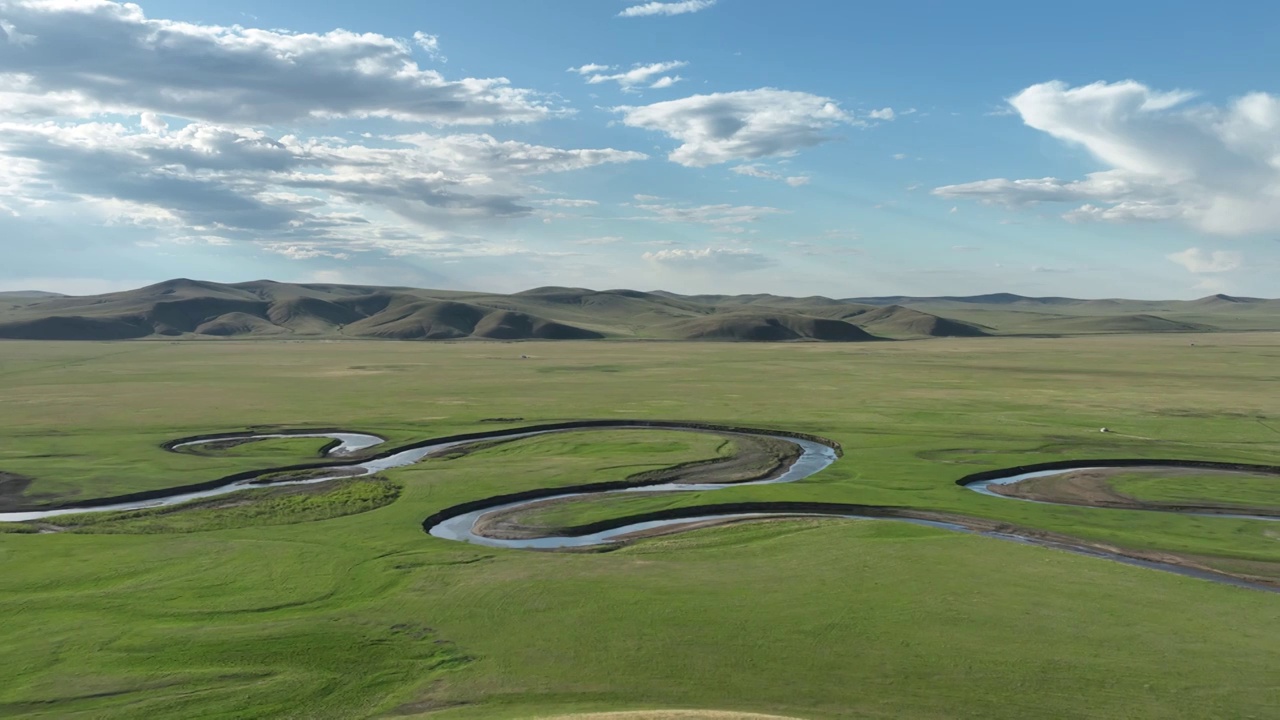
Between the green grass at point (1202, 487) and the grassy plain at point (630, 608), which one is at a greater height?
the green grass at point (1202, 487)

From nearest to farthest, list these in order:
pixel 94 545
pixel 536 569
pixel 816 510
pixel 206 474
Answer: pixel 536 569 → pixel 94 545 → pixel 816 510 → pixel 206 474

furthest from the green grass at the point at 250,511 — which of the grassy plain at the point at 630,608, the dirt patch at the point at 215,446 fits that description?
the dirt patch at the point at 215,446

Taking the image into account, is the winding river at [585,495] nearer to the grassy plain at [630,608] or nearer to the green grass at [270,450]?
the green grass at [270,450]

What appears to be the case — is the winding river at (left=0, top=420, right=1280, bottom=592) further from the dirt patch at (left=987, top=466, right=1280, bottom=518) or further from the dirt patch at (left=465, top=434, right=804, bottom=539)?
the dirt patch at (left=987, top=466, right=1280, bottom=518)

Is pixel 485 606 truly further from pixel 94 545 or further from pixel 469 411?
pixel 469 411

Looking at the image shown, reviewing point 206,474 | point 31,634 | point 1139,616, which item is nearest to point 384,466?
point 206,474

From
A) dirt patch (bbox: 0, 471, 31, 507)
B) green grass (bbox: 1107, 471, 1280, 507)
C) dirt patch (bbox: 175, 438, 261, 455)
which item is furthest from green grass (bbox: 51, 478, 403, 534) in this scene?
green grass (bbox: 1107, 471, 1280, 507)
